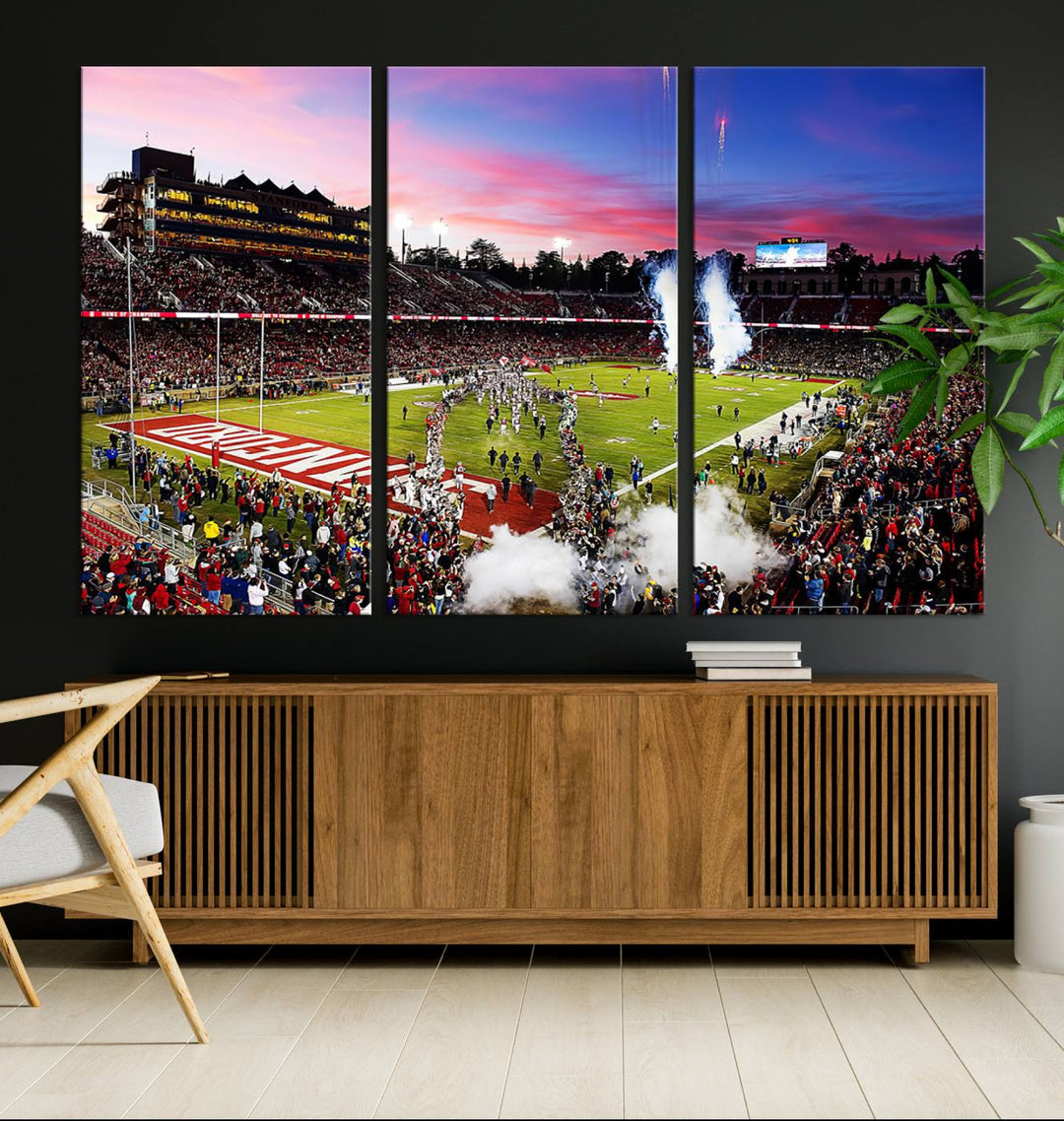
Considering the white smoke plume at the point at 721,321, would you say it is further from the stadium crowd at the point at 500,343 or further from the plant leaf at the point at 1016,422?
the plant leaf at the point at 1016,422

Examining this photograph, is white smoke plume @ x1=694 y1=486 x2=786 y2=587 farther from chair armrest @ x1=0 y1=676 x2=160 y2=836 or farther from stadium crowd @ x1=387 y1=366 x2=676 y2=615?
chair armrest @ x1=0 y1=676 x2=160 y2=836

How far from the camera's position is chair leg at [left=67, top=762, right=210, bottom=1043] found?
2.59 meters

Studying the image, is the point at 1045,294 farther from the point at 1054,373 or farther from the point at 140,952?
the point at 140,952

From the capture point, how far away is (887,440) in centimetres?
365

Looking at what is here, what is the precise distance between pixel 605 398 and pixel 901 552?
39.3 inches

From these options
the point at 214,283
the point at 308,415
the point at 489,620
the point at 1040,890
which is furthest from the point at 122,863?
the point at 1040,890

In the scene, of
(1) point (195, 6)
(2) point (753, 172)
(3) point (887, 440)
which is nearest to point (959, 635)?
(3) point (887, 440)

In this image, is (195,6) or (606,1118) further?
(195,6)

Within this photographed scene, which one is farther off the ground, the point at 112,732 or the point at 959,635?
the point at 959,635

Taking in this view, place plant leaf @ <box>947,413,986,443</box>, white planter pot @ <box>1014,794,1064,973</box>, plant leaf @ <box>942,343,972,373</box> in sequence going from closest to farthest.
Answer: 1. white planter pot @ <box>1014,794,1064,973</box>
2. plant leaf @ <box>942,343,972,373</box>
3. plant leaf @ <box>947,413,986,443</box>

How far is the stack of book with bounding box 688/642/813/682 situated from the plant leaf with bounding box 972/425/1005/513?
2.14ft

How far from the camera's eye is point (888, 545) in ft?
11.9

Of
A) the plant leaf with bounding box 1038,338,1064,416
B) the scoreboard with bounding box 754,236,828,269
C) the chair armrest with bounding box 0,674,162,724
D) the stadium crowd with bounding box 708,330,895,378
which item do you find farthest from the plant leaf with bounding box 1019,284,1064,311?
the chair armrest with bounding box 0,674,162,724

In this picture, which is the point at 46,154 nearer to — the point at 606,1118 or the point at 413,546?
the point at 413,546
